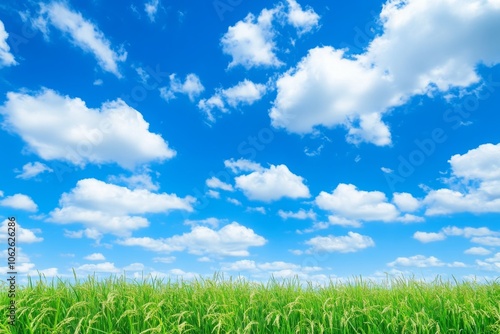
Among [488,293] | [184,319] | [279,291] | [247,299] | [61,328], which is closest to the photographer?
[61,328]

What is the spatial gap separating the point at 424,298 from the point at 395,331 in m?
1.72

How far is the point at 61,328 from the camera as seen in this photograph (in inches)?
283

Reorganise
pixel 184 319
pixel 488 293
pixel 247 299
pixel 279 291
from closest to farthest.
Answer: pixel 184 319
pixel 247 299
pixel 279 291
pixel 488 293

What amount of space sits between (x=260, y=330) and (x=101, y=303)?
2877mm

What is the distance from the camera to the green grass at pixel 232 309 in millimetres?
7406

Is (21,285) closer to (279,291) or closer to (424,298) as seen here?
(279,291)

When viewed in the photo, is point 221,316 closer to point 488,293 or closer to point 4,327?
point 4,327

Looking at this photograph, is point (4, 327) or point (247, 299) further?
point (247, 299)

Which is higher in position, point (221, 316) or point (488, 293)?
point (488, 293)

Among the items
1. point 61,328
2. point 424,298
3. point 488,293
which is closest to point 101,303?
point 61,328

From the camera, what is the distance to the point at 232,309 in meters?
7.79

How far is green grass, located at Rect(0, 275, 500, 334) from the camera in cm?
741

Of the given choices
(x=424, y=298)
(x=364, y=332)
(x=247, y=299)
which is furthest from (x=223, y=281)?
(x=424, y=298)

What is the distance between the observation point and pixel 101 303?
805 cm
